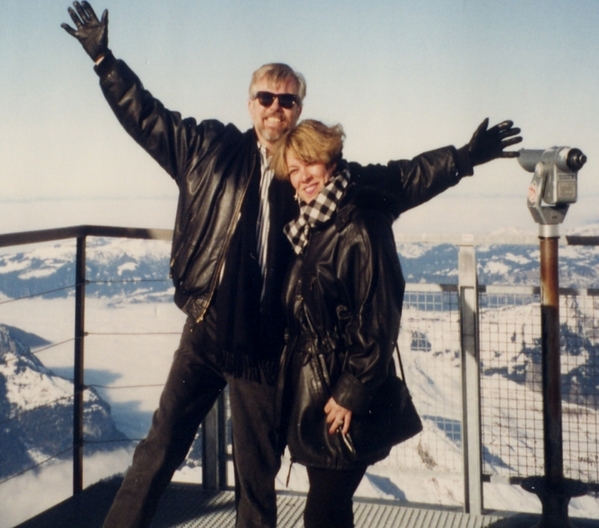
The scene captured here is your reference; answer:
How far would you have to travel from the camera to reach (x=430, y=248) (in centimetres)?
303

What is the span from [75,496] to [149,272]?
105 cm

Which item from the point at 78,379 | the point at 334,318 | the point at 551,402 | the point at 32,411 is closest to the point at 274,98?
the point at 334,318

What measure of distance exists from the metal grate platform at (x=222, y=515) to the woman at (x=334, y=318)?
1174 millimetres

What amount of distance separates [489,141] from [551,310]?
29.6 inches

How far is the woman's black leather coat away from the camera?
1.83 meters

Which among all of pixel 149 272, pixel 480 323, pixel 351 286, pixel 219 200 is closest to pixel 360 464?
pixel 351 286

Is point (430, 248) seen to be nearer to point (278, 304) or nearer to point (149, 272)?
point (278, 304)

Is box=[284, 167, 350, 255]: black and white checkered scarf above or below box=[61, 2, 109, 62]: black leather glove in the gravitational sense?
below

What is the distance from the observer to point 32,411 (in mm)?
6980

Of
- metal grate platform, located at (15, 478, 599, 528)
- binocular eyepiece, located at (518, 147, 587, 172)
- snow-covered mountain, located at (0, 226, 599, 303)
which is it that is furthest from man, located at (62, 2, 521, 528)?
metal grate platform, located at (15, 478, 599, 528)

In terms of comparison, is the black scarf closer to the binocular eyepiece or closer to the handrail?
the handrail

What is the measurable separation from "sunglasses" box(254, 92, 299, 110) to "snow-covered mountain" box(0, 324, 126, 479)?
62.4 inches

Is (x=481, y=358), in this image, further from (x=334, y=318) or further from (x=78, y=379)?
(x=78, y=379)

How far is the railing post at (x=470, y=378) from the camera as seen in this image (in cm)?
296
